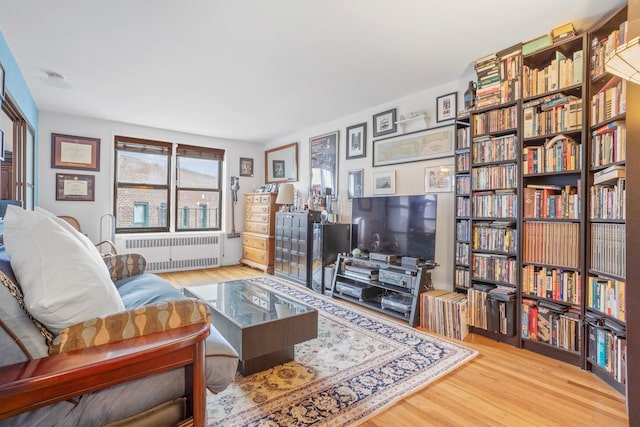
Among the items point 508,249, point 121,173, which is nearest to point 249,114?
point 121,173

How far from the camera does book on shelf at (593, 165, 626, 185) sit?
1.91m

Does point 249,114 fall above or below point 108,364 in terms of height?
above

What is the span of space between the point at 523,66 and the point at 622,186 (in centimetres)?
119

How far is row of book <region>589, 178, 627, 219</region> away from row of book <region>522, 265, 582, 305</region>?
0.46 metres

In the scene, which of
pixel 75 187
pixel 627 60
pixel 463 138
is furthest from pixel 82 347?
pixel 75 187

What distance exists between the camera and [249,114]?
4375 mm

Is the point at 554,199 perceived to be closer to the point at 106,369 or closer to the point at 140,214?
the point at 106,369

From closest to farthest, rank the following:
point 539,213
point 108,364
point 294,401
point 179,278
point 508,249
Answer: point 108,364 < point 294,401 < point 539,213 < point 508,249 < point 179,278

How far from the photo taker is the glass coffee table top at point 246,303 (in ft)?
6.92

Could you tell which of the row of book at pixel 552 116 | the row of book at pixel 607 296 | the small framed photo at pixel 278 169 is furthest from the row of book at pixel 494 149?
the small framed photo at pixel 278 169

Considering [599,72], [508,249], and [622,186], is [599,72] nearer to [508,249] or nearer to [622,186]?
[622,186]

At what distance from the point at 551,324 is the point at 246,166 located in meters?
5.17

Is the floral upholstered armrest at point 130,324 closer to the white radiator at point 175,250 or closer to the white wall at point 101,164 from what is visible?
the white radiator at point 175,250

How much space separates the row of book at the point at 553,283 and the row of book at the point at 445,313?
508mm
